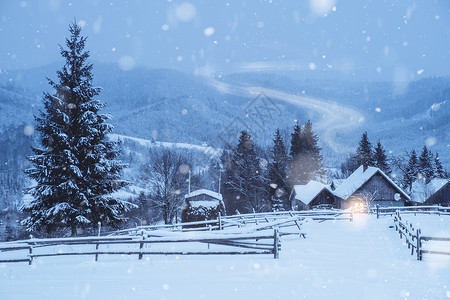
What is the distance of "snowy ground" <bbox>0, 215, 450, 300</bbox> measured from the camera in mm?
8242

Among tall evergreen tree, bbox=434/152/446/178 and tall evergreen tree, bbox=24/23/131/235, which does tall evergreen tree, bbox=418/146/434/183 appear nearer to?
tall evergreen tree, bbox=434/152/446/178

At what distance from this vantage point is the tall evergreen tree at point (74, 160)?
20438 millimetres

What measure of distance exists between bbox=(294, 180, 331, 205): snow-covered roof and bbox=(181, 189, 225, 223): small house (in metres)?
20.2

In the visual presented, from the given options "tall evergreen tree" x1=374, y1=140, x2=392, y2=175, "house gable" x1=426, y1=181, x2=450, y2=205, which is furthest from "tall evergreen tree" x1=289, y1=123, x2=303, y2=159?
"house gable" x1=426, y1=181, x2=450, y2=205

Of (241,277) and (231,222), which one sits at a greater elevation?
(231,222)

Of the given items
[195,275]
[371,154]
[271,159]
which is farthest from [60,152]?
[371,154]

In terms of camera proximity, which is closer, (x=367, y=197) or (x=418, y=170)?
(x=367, y=197)

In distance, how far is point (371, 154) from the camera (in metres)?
65.9

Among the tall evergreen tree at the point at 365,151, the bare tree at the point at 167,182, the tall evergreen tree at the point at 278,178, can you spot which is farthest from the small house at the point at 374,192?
the bare tree at the point at 167,182

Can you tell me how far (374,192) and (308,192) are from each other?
825 centimetres

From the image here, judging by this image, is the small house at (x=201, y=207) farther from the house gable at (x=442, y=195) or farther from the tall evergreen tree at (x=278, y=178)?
the house gable at (x=442, y=195)

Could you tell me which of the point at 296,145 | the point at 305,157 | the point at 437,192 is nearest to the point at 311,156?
the point at 305,157

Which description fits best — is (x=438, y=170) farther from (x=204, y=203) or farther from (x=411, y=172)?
(x=204, y=203)

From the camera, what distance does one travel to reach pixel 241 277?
971 centimetres
